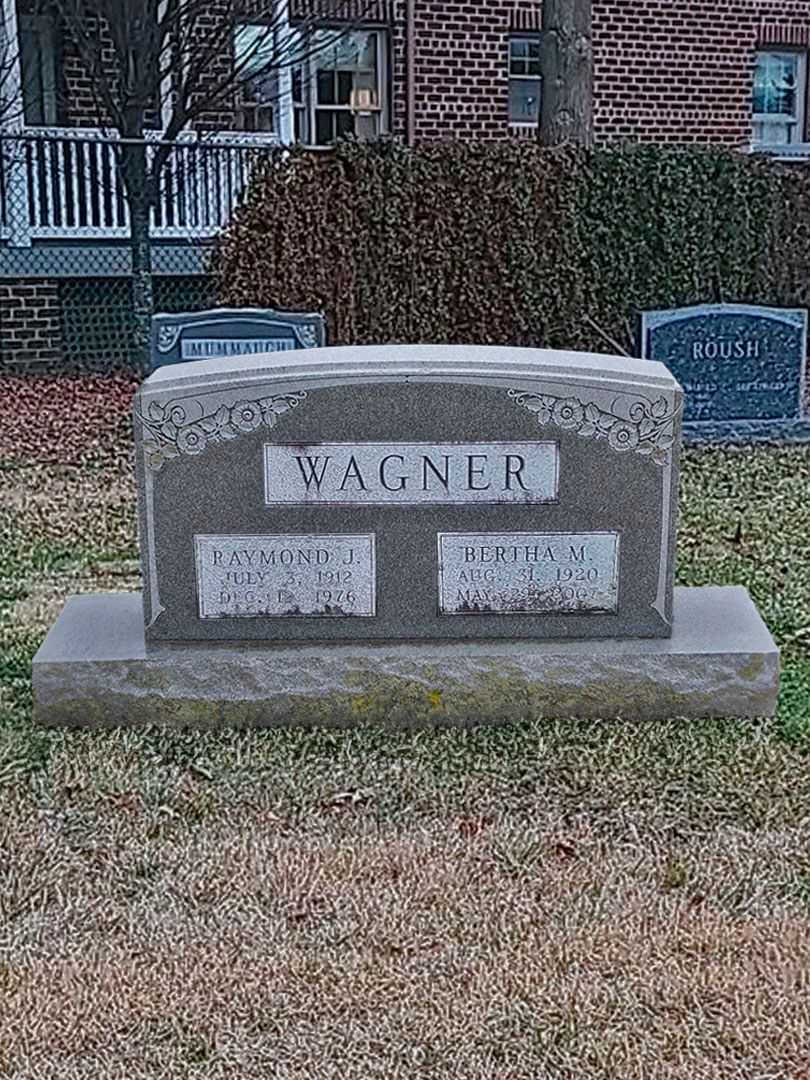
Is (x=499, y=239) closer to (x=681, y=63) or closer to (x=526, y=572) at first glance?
(x=681, y=63)

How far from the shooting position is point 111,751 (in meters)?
3.76

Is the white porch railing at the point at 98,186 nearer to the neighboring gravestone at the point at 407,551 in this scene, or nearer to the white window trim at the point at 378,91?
the white window trim at the point at 378,91

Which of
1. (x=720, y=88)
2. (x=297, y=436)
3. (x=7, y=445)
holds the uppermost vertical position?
(x=720, y=88)

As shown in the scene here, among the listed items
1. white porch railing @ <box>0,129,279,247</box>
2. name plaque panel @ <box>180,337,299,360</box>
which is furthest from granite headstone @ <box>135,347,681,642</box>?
white porch railing @ <box>0,129,279,247</box>

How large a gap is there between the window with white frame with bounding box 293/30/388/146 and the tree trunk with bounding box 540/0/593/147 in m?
4.11

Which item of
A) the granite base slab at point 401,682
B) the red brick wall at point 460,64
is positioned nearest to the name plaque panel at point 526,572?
the granite base slab at point 401,682

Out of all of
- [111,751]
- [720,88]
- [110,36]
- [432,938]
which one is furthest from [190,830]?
[720,88]

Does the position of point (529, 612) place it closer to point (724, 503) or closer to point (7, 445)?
point (724, 503)

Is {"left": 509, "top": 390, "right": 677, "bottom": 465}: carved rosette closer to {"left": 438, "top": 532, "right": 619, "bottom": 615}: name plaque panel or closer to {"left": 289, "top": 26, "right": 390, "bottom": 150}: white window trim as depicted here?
{"left": 438, "top": 532, "right": 619, "bottom": 615}: name plaque panel

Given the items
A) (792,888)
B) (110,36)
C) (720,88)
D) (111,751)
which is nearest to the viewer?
(792,888)

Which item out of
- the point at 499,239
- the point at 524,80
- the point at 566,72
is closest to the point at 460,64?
the point at 524,80

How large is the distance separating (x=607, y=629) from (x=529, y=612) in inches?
9.1

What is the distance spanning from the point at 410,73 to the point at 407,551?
12.8m

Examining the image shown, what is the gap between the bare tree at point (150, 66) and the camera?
39.3 ft
